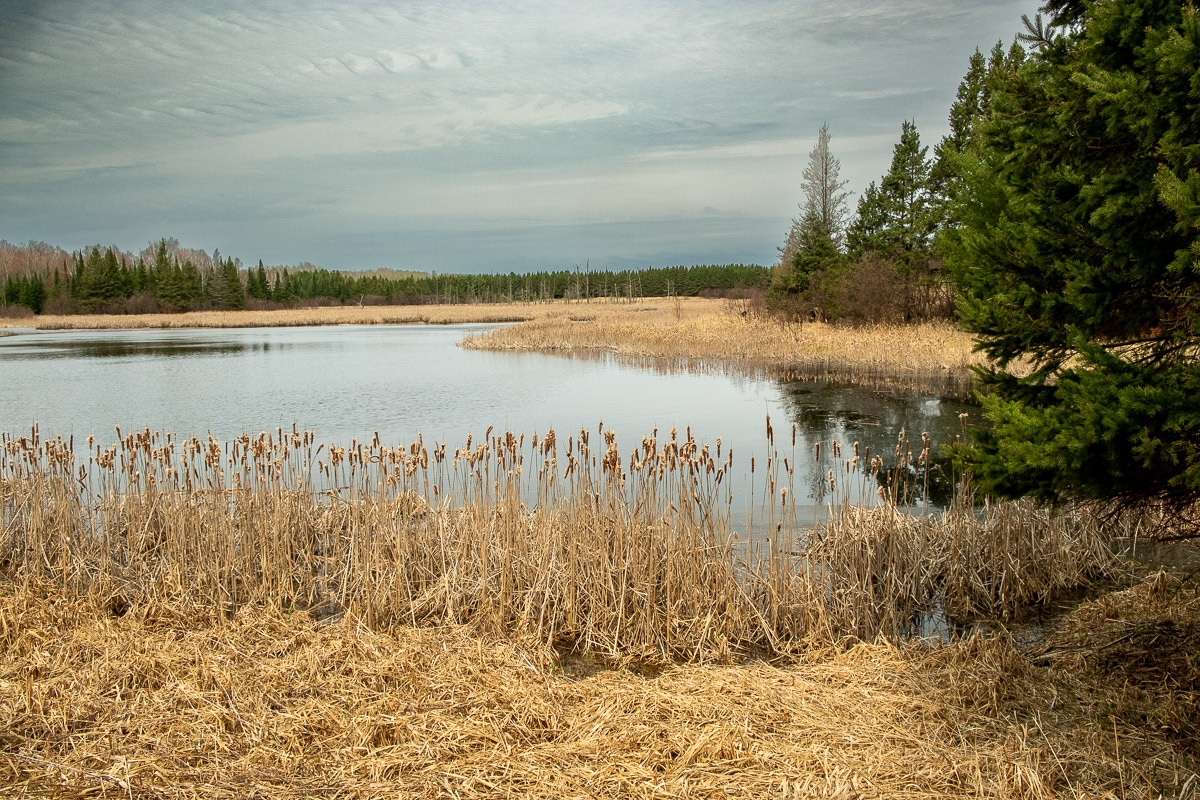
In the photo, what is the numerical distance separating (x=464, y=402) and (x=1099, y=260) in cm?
1336

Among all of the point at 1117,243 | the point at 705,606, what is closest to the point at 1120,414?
the point at 1117,243

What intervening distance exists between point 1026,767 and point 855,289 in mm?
24123

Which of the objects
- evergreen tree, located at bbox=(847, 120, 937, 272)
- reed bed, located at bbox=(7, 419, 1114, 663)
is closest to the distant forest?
evergreen tree, located at bbox=(847, 120, 937, 272)

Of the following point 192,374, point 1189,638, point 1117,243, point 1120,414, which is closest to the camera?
point 1120,414

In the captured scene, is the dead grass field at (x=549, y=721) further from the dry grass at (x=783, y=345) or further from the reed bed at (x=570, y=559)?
the dry grass at (x=783, y=345)

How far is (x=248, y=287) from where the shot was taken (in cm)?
8062

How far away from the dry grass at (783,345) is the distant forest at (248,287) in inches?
412

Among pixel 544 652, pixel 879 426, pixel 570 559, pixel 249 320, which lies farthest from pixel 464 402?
pixel 249 320

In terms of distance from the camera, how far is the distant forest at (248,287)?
2564 inches

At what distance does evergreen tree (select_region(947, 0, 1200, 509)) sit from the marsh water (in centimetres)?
421

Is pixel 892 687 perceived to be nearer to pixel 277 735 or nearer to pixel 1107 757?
pixel 1107 757

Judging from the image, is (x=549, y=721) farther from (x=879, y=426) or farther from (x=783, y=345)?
(x=783, y=345)

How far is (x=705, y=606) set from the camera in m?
5.14

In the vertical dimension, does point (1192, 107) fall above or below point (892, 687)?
above
